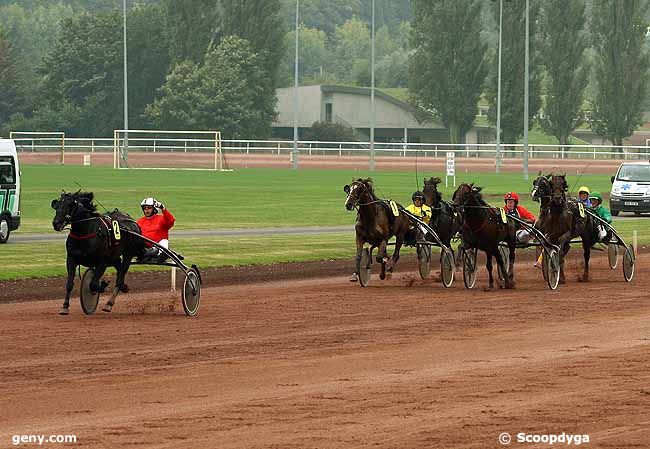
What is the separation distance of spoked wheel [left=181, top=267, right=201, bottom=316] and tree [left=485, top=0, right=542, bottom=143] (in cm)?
7609

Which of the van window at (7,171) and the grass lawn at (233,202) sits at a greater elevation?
the van window at (7,171)

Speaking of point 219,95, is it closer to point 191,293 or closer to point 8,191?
point 8,191

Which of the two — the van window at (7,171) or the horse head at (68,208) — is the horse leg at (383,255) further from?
the van window at (7,171)

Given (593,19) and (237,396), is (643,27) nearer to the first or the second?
(593,19)

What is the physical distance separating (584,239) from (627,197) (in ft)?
75.1

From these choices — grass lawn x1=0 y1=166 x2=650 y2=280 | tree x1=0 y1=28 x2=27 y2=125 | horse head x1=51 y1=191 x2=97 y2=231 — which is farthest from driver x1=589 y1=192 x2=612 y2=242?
tree x1=0 y1=28 x2=27 y2=125

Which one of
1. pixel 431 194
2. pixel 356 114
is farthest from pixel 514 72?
pixel 431 194

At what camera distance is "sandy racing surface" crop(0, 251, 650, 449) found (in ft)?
34.0

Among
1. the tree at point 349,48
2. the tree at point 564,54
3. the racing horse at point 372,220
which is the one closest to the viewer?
the racing horse at point 372,220

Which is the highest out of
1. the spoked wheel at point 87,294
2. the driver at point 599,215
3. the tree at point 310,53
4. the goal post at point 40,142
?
the tree at point 310,53

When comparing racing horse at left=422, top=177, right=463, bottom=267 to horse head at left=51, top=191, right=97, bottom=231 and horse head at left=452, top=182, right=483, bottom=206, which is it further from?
horse head at left=51, top=191, right=97, bottom=231

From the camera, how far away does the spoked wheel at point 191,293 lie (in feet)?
59.3

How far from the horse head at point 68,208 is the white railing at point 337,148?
217 ft

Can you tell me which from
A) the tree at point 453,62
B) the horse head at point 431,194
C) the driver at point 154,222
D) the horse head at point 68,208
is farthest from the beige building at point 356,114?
the horse head at point 68,208
